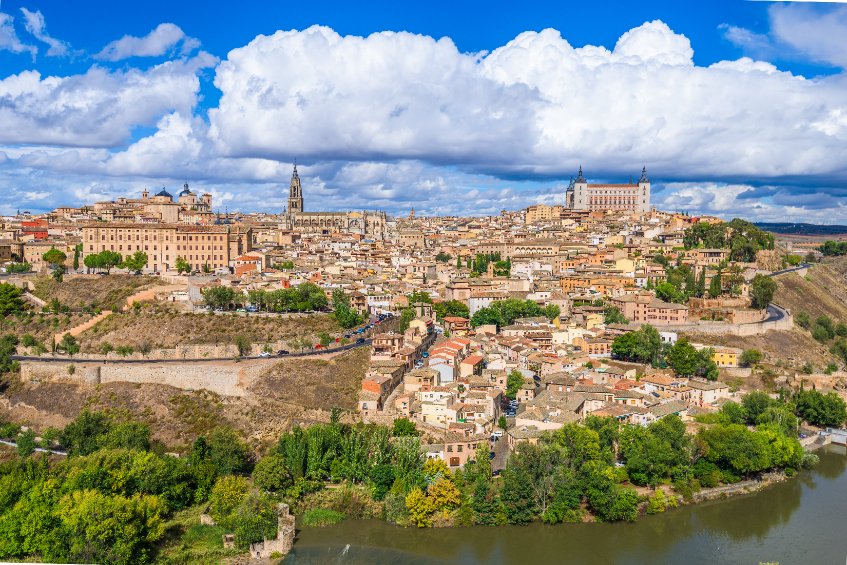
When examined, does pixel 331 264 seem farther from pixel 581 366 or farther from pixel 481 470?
pixel 481 470

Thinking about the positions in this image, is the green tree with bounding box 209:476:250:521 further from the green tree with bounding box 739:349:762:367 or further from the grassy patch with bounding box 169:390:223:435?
the green tree with bounding box 739:349:762:367

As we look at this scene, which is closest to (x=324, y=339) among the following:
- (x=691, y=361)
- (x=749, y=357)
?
(x=691, y=361)

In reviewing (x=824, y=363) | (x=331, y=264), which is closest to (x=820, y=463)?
(x=824, y=363)

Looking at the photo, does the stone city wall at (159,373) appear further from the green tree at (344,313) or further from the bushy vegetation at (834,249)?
the bushy vegetation at (834,249)

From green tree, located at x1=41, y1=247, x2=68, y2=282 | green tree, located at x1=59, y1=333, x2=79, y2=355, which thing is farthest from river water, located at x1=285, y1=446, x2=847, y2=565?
green tree, located at x1=41, y1=247, x2=68, y2=282

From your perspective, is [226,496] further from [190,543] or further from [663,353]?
[663,353]

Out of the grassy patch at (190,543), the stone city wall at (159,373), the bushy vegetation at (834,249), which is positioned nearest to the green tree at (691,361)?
the stone city wall at (159,373)
